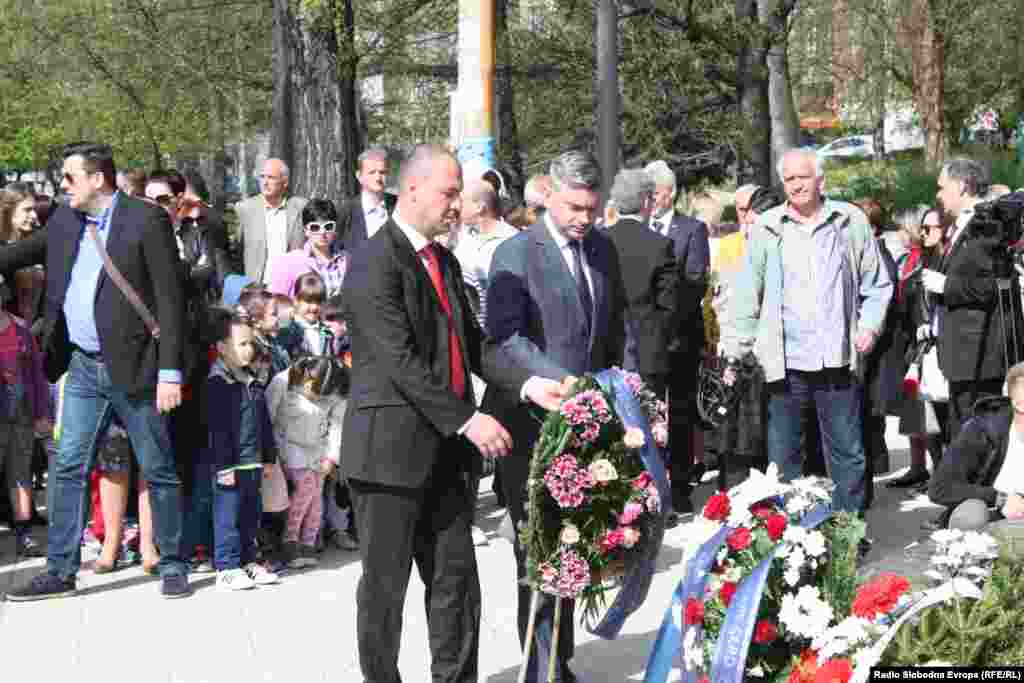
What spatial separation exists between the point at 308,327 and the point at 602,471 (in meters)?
3.38

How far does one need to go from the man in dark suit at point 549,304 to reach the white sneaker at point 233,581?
7.31ft

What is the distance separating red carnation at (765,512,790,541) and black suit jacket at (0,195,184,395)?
3.25 meters

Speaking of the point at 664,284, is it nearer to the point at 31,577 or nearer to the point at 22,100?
the point at 31,577

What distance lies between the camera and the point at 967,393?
9.24 metres

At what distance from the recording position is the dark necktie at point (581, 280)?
6.07 m

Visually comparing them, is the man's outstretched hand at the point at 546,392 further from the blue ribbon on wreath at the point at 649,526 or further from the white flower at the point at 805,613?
the white flower at the point at 805,613

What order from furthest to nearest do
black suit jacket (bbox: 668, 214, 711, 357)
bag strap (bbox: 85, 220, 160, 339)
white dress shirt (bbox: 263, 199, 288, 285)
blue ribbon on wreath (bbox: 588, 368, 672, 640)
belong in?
white dress shirt (bbox: 263, 199, 288, 285)
black suit jacket (bbox: 668, 214, 711, 357)
bag strap (bbox: 85, 220, 160, 339)
blue ribbon on wreath (bbox: 588, 368, 672, 640)

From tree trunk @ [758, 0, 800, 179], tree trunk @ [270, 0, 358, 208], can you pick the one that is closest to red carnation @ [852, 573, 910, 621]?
tree trunk @ [270, 0, 358, 208]

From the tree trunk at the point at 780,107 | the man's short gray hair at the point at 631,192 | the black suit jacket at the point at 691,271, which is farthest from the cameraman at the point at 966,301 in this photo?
the tree trunk at the point at 780,107

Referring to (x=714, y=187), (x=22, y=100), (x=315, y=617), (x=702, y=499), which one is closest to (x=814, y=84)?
(x=714, y=187)

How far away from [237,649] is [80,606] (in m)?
1.13

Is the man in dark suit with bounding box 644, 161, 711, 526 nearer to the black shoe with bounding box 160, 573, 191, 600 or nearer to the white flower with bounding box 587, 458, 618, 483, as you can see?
the black shoe with bounding box 160, 573, 191, 600

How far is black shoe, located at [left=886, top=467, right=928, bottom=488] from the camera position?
10.3 m

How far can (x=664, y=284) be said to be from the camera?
341 inches
